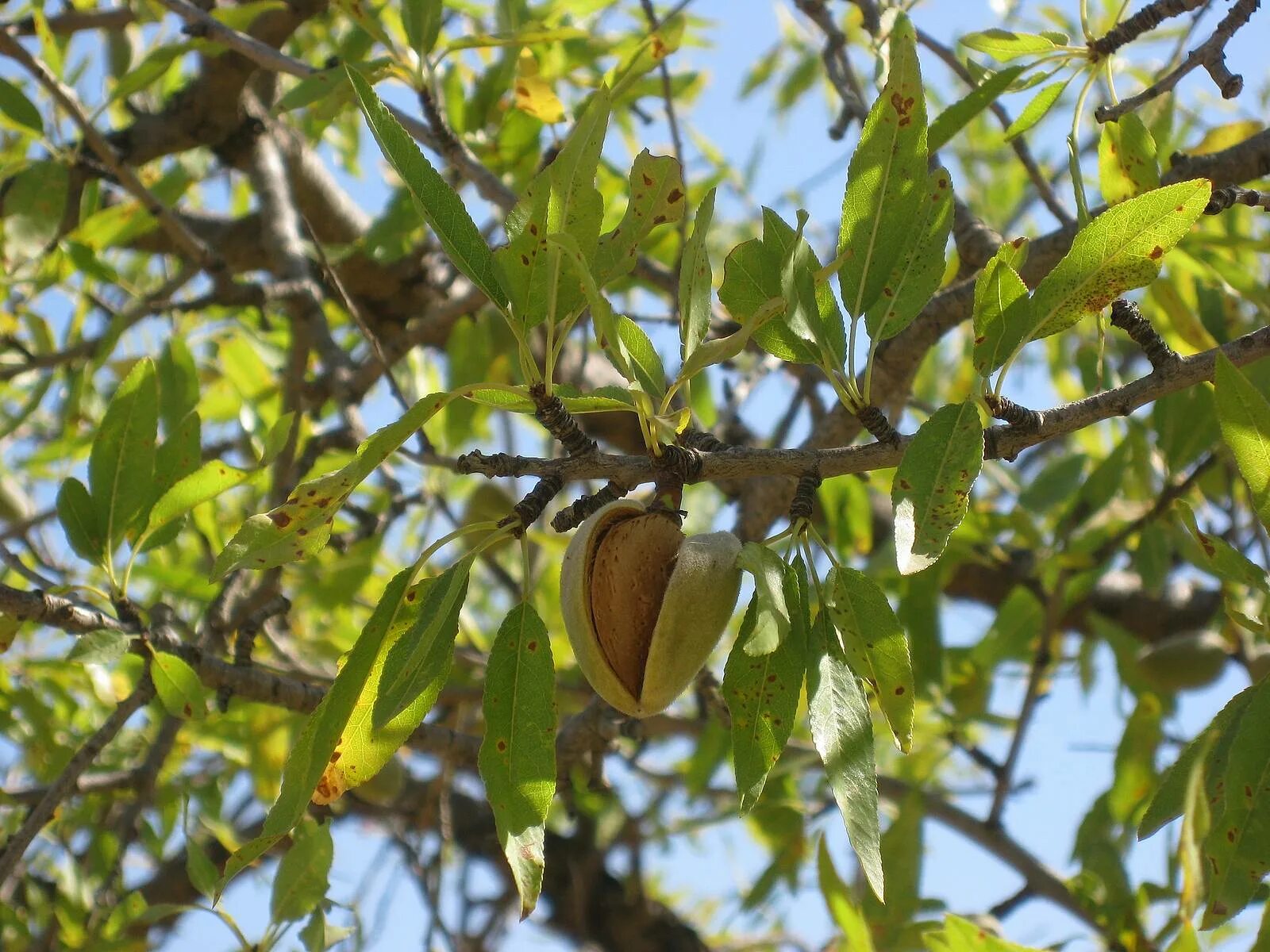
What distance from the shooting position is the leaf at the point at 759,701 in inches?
40.8

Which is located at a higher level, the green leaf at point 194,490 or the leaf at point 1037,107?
the leaf at point 1037,107

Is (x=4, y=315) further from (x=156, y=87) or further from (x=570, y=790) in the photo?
(x=570, y=790)

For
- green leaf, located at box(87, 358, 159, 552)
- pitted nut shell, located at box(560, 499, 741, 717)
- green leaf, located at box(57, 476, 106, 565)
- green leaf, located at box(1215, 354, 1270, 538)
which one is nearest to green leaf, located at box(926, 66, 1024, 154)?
green leaf, located at box(1215, 354, 1270, 538)

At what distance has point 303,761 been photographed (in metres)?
1.04

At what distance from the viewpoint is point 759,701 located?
1.05 m

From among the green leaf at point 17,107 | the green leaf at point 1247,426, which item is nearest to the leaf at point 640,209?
the green leaf at point 1247,426

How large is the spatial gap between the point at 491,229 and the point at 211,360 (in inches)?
32.9

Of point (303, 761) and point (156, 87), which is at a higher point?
point (156, 87)

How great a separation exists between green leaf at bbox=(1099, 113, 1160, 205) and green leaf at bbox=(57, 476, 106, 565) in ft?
4.08

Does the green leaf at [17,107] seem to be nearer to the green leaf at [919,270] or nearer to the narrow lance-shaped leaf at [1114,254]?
the green leaf at [919,270]

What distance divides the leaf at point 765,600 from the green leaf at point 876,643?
0.33ft

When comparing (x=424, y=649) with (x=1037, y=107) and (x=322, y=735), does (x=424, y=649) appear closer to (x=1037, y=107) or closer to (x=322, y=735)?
(x=322, y=735)

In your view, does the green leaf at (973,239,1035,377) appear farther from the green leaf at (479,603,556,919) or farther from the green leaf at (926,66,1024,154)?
the green leaf at (479,603,556,919)

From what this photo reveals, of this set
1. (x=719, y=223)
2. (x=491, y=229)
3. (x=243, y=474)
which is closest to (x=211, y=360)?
(x=491, y=229)
